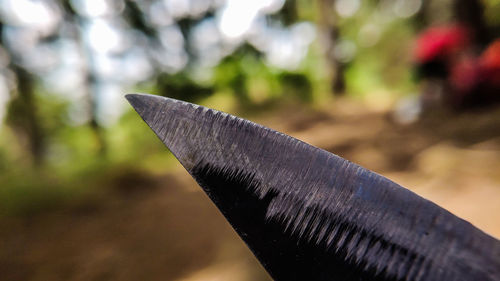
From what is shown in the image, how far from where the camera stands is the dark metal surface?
527 millimetres

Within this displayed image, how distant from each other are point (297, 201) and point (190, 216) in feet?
12.3

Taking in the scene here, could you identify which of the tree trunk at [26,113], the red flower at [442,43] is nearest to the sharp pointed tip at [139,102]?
the red flower at [442,43]

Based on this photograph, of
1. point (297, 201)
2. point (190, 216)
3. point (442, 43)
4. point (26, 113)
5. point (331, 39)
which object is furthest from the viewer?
point (26, 113)

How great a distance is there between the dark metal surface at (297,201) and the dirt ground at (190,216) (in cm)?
181

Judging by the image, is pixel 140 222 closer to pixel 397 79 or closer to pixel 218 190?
pixel 218 190

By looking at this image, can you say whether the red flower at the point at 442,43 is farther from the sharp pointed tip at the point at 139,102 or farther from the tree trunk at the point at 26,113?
the tree trunk at the point at 26,113

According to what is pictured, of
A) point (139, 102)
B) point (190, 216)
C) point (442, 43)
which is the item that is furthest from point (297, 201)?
point (442, 43)

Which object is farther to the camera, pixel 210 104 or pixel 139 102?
pixel 210 104

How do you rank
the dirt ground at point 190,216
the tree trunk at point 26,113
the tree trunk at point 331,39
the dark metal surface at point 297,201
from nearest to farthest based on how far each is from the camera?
1. the dark metal surface at point 297,201
2. the dirt ground at point 190,216
3. the tree trunk at point 331,39
4. the tree trunk at point 26,113

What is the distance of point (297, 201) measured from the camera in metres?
0.59

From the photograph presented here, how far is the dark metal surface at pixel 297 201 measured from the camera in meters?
0.53

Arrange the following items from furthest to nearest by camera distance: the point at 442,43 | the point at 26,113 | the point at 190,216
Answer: the point at 26,113
the point at 442,43
the point at 190,216

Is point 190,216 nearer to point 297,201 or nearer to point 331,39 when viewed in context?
point 297,201

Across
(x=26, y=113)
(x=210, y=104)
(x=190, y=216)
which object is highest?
(x=26, y=113)
